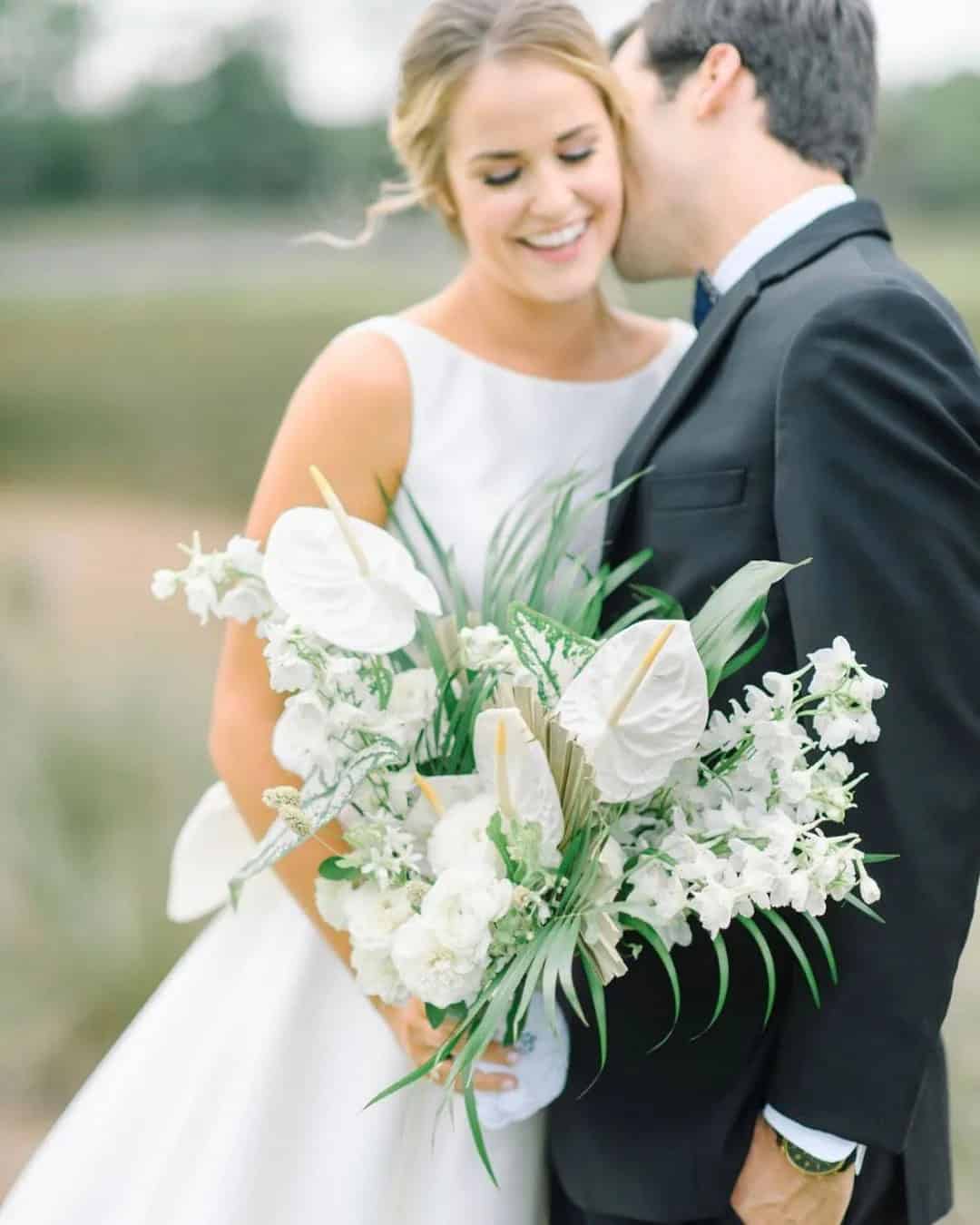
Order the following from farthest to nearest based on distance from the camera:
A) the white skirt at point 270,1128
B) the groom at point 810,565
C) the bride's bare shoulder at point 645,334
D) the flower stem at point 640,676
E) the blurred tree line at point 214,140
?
the blurred tree line at point 214,140 < the bride's bare shoulder at point 645,334 < the white skirt at point 270,1128 < the groom at point 810,565 < the flower stem at point 640,676

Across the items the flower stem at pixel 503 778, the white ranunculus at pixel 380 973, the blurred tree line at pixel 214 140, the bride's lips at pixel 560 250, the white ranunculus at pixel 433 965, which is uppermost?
the blurred tree line at pixel 214 140

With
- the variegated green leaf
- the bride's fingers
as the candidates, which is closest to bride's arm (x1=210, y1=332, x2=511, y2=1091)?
the bride's fingers

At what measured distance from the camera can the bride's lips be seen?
168 cm

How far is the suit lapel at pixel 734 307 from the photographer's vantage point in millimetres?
1467

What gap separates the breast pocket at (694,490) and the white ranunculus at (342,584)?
0.36 metres

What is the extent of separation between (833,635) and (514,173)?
28.7 inches

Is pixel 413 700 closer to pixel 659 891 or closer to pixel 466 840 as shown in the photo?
pixel 466 840

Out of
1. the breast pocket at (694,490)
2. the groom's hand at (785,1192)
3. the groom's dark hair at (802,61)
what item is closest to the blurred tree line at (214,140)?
the groom's dark hair at (802,61)

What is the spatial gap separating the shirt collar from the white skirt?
0.94m

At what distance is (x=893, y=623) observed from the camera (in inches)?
49.6

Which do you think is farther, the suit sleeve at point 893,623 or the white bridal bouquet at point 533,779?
the suit sleeve at point 893,623

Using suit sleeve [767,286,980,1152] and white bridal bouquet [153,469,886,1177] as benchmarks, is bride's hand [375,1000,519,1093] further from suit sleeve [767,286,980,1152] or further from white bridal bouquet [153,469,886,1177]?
suit sleeve [767,286,980,1152]

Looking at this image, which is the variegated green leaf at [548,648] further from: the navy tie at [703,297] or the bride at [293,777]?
the navy tie at [703,297]

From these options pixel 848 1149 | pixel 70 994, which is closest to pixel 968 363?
pixel 848 1149
